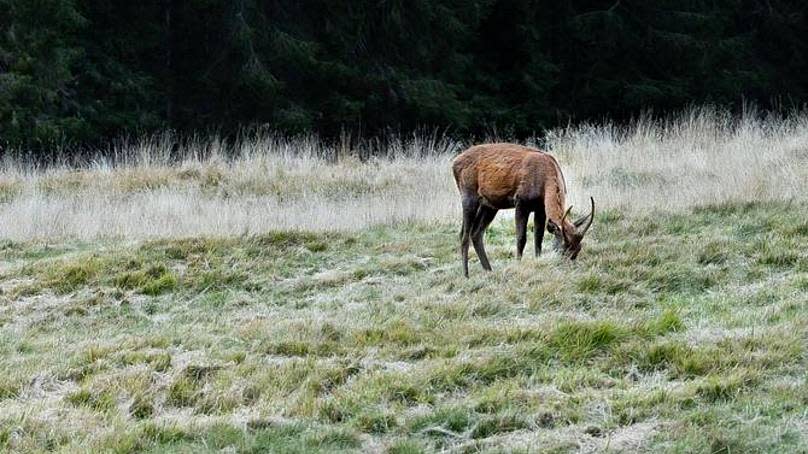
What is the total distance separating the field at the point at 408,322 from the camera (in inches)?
241

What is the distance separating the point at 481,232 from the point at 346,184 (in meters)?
6.02

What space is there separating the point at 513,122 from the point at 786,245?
65.2 feet

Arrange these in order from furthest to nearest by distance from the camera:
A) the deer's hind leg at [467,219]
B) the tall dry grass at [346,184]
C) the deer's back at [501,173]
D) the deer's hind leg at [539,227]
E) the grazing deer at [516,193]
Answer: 1. the tall dry grass at [346,184]
2. the deer's hind leg at [467,219]
3. the deer's hind leg at [539,227]
4. the deer's back at [501,173]
5. the grazing deer at [516,193]

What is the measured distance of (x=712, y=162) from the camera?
14594mm

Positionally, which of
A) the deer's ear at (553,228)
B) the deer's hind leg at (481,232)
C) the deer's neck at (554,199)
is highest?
the deer's neck at (554,199)

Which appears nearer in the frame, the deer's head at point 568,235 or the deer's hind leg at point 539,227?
the deer's head at point 568,235

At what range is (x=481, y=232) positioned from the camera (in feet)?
33.0

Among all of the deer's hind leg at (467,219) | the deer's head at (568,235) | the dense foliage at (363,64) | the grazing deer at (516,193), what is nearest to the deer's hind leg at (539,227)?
the grazing deer at (516,193)

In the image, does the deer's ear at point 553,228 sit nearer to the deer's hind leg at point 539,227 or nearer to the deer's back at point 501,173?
the deer's back at point 501,173

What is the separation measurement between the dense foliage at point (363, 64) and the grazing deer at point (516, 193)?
16.5m

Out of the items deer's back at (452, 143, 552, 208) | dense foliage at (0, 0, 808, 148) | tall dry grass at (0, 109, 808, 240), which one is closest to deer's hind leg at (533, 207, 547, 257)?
deer's back at (452, 143, 552, 208)

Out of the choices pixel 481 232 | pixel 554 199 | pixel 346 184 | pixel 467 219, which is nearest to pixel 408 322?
pixel 554 199

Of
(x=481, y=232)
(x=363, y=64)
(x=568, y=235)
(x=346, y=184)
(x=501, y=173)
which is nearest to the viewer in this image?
(x=568, y=235)

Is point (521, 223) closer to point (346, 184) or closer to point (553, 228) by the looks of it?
point (553, 228)
